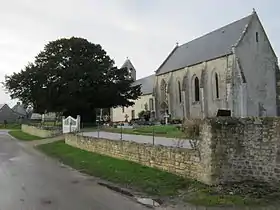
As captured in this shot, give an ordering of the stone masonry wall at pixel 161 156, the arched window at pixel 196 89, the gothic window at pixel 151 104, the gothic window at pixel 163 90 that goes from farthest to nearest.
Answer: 1. the gothic window at pixel 151 104
2. the gothic window at pixel 163 90
3. the arched window at pixel 196 89
4. the stone masonry wall at pixel 161 156

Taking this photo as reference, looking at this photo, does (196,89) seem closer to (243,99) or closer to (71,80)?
(243,99)

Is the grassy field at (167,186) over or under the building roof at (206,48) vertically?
under

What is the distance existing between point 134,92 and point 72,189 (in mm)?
47880

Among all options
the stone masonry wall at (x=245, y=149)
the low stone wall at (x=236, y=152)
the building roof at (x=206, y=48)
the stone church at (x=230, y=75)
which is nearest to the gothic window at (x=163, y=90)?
the building roof at (x=206, y=48)

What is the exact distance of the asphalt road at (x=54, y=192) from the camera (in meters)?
11.0

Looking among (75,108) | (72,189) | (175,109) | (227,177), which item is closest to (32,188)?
(72,189)

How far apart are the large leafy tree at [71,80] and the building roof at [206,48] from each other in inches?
471

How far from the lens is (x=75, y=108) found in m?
55.6

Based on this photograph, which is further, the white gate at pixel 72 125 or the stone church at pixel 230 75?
the stone church at pixel 230 75

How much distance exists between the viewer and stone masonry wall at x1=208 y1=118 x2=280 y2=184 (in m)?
12.1

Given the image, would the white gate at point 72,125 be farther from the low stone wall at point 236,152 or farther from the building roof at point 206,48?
the low stone wall at point 236,152

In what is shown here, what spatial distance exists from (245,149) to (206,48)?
51.8 metres

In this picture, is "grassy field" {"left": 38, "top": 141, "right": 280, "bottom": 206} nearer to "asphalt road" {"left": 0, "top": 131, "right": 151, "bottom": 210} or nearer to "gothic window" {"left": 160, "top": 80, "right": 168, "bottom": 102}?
"asphalt road" {"left": 0, "top": 131, "right": 151, "bottom": 210}

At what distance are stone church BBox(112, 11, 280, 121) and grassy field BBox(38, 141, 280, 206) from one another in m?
33.6
